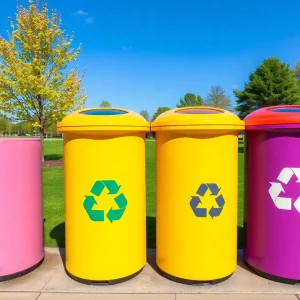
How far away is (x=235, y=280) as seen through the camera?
2.91m

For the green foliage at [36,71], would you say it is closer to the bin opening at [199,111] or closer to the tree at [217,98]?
the bin opening at [199,111]

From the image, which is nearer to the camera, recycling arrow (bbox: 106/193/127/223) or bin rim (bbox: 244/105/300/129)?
bin rim (bbox: 244/105/300/129)

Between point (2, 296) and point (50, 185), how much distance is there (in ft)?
19.2

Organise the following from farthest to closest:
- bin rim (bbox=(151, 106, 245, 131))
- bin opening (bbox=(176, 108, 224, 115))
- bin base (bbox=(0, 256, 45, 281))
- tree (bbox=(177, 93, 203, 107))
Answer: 1. tree (bbox=(177, 93, 203, 107))
2. bin base (bbox=(0, 256, 45, 281))
3. bin opening (bbox=(176, 108, 224, 115))
4. bin rim (bbox=(151, 106, 245, 131))

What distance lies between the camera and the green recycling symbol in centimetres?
271

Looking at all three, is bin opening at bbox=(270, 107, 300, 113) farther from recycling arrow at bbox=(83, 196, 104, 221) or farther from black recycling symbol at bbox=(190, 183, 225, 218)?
recycling arrow at bbox=(83, 196, 104, 221)

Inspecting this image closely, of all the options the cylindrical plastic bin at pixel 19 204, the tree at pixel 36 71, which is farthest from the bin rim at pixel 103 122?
the tree at pixel 36 71

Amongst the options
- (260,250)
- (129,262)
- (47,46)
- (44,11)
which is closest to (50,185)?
(129,262)

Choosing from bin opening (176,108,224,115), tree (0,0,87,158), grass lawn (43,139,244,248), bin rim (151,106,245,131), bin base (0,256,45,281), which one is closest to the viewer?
bin rim (151,106,245,131)

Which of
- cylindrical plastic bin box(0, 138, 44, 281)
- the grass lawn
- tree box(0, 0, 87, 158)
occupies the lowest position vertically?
the grass lawn

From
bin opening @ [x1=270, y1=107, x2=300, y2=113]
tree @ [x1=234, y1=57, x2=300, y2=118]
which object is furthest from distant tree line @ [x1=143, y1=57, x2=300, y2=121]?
bin opening @ [x1=270, y1=107, x2=300, y2=113]

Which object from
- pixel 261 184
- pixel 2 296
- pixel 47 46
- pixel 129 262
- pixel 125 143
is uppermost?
pixel 47 46

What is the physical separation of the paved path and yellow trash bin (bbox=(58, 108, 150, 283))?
11 cm

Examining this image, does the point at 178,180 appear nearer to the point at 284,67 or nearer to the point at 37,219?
the point at 37,219
